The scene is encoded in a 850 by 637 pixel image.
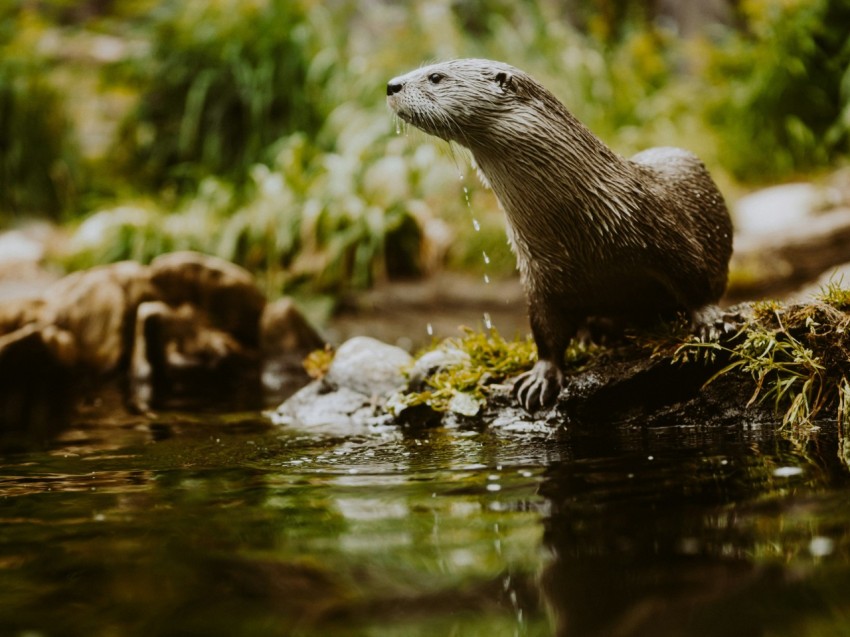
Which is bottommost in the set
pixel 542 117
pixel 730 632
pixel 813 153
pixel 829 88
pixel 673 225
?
pixel 730 632

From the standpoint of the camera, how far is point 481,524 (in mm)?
1713

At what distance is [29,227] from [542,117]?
26.6 ft

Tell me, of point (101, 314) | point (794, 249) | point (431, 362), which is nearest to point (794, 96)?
point (794, 249)

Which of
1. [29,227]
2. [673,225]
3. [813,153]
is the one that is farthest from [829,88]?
[29,227]

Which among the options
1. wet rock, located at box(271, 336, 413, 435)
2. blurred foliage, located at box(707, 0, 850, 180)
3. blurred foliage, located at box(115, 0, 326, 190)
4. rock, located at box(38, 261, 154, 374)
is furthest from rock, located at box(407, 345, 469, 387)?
blurred foliage, located at box(115, 0, 326, 190)

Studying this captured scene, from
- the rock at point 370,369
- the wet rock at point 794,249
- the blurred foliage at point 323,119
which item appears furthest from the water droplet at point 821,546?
the blurred foliage at point 323,119

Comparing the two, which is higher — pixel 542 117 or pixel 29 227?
pixel 29 227

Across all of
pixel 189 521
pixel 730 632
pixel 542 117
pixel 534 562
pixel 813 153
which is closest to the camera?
pixel 730 632

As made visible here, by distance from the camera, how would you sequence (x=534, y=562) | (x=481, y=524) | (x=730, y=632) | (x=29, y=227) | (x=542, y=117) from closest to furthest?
(x=730, y=632) → (x=534, y=562) → (x=481, y=524) → (x=542, y=117) → (x=29, y=227)

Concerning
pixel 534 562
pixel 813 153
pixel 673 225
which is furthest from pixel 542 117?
pixel 813 153

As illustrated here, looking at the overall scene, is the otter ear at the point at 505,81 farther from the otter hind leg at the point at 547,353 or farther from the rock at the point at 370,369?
the rock at the point at 370,369

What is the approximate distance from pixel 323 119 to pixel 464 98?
253 inches

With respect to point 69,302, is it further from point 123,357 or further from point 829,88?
point 829,88

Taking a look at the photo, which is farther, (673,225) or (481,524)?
(673,225)
